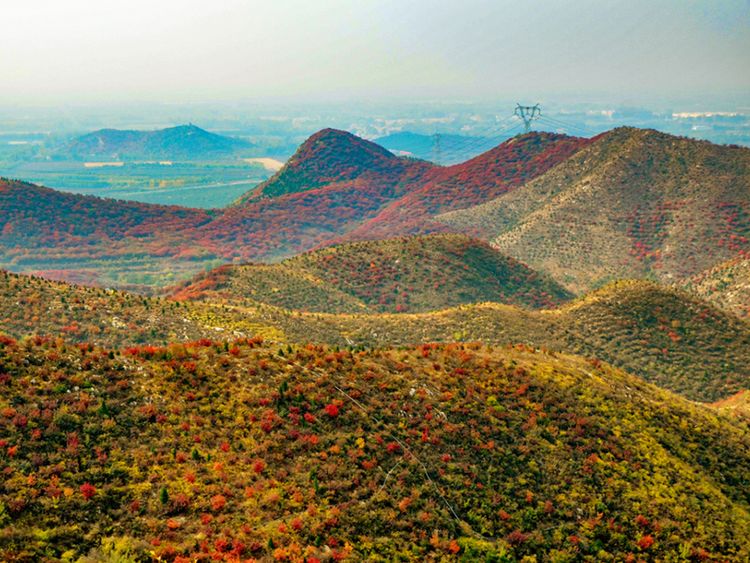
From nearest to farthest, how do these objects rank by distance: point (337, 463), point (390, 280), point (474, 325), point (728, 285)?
point (337, 463)
point (474, 325)
point (728, 285)
point (390, 280)

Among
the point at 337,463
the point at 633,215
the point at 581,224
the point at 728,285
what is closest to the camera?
the point at 337,463

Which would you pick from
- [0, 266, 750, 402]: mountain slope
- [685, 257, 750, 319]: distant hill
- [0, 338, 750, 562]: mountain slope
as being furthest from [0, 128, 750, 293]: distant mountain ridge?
[0, 338, 750, 562]: mountain slope

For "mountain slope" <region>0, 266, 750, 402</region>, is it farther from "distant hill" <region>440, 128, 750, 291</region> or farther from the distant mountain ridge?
"distant hill" <region>440, 128, 750, 291</region>

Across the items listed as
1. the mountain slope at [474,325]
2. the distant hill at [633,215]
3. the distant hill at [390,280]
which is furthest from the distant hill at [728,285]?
the distant hill at [390,280]

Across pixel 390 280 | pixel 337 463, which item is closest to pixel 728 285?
pixel 390 280

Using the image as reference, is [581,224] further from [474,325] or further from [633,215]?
[474,325]

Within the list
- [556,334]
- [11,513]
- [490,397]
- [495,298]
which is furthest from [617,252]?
[11,513]
